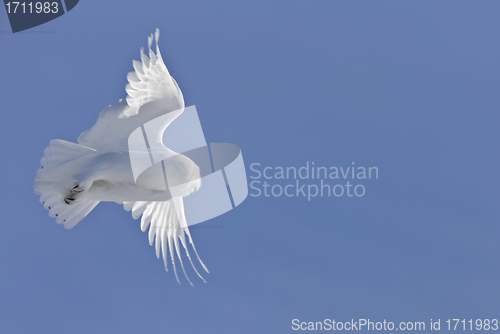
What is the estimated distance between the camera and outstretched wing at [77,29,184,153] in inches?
361

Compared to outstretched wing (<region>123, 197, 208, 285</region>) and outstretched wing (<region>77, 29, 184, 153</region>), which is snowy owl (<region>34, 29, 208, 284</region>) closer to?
outstretched wing (<region>77, 29, 184, 153</region>)

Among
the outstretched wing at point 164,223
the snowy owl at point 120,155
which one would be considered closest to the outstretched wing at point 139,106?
the snowy owl at point 120,155

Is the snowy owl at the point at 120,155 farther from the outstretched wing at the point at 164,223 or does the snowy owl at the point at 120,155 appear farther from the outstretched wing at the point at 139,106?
the outstretched wing at the point at 164,223

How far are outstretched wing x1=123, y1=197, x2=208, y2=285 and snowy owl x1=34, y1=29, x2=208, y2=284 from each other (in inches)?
39.8

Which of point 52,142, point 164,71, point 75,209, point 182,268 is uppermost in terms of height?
point 164,71

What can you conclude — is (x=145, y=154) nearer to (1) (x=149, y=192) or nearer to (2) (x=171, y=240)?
(1) (x=149, y=192)

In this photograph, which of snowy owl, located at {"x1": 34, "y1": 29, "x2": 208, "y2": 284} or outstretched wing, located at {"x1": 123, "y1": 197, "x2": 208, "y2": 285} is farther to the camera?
outstretched wing, located at {"x1": 123, "y1": 197, "x2": 208, "y2": 285}

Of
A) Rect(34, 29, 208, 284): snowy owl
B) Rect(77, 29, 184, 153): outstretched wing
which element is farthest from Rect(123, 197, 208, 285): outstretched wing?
Rect(77, 29, 184, 153): outstretched wing

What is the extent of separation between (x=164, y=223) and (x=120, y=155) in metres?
2.18

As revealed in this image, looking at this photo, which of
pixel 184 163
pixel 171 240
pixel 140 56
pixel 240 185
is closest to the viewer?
pixel 140 56

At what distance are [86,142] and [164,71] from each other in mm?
2046

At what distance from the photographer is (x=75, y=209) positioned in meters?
11.1

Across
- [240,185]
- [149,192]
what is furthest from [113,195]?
[240,185]

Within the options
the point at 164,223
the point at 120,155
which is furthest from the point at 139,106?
the point at 164,223
